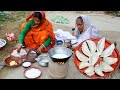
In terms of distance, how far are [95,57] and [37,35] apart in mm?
1077

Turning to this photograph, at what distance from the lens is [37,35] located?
4.39 m

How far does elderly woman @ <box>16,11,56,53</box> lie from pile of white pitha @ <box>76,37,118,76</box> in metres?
0.59

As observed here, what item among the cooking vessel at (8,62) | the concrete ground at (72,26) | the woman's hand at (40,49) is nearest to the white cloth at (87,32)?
the concrete ground at (72,26)

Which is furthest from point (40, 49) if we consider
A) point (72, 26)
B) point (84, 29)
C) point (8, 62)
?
point (72, 26)

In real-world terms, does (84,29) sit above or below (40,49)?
above

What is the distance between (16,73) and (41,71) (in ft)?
1.26

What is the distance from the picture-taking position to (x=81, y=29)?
4.44 meters

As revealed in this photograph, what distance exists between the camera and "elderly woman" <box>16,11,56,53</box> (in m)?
4.31

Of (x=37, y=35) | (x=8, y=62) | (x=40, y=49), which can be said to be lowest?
(x=8, y=62)

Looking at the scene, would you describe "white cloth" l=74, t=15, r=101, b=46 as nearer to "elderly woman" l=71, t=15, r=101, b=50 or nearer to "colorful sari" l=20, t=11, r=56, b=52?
"elderly woman" l=71, t=15, r=101, b=50

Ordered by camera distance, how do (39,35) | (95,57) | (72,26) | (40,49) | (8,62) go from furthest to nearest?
(72,26) < (39,35) < (40,49) < (8,62) < (95,57)

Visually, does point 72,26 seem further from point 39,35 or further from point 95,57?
point 95,57

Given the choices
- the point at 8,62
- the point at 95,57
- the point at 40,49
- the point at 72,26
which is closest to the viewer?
the point at 95,57

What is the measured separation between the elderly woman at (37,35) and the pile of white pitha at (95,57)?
0.59 m
